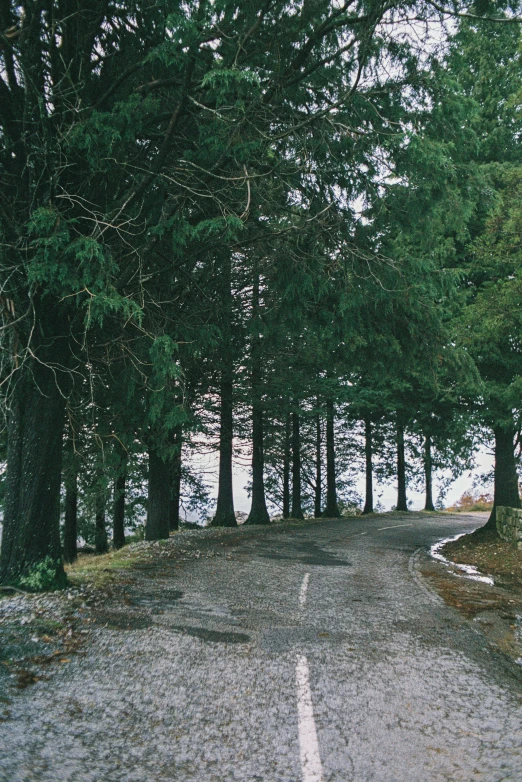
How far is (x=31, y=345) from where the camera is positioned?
9344 millimetres

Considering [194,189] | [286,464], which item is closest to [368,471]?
[286,464]

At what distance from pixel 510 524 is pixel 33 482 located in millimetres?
12720

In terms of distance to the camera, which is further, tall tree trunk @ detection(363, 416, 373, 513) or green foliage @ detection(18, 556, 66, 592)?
tall tree trunk @ detection(363, 416, 373, 513)

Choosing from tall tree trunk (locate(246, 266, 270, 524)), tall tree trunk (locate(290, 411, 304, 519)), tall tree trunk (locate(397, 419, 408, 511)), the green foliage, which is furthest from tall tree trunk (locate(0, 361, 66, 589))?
tall tree trunk (locate(397, 419, 408, 511))

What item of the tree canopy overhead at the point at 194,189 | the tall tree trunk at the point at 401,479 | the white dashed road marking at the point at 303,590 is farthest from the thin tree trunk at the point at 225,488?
the tall tree trunk at the point at 401,479

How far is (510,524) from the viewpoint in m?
16.7

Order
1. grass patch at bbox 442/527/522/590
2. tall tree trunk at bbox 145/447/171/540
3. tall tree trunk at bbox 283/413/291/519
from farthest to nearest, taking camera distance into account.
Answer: tall tree trunk at bbox 283/413/291/519 < tall tree trunk at bbox 145/447/171/540 < grass patch at bbox 442/527/522/590

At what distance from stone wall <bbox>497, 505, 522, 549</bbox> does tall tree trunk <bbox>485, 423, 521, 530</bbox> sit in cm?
107

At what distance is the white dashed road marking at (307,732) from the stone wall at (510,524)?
11.3 meters

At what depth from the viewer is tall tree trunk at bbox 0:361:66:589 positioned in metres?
9.14

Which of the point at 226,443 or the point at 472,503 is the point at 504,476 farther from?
the point at 472,503

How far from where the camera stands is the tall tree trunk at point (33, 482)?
360 inches

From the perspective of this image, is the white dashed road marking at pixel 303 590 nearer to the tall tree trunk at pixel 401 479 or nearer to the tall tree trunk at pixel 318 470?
the tall tree trunk at pixel 318 470

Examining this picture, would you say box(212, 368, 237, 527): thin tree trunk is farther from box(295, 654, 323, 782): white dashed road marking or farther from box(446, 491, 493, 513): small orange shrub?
box(446, 491, 493, 513): small orange shrub
